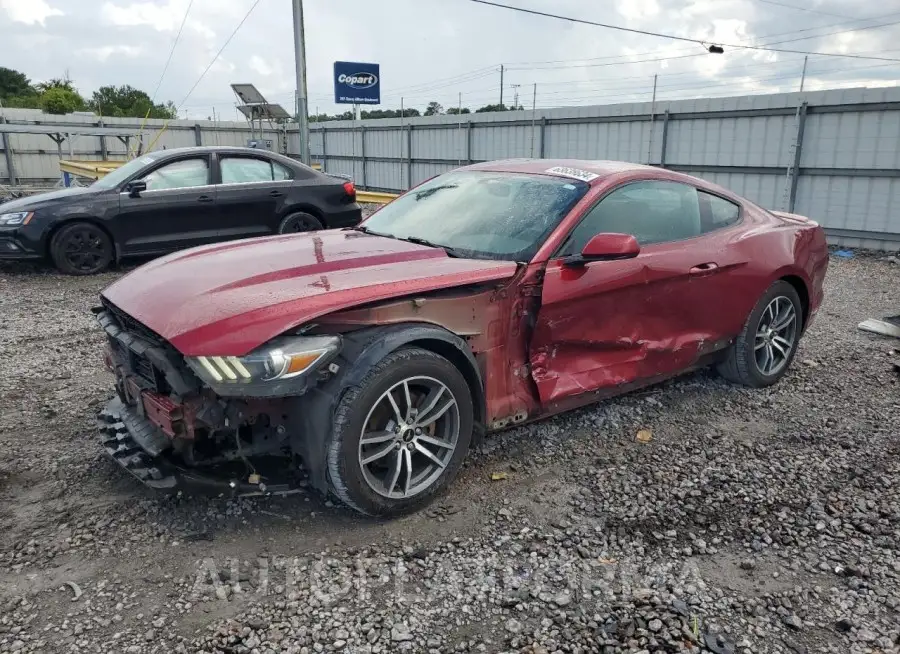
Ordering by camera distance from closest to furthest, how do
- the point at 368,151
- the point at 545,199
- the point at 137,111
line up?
the point at 545,199 < the point at 368,151 < the point at 137,111

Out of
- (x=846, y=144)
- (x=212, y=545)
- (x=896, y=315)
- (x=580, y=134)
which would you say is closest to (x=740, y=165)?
(x=846, y=144)

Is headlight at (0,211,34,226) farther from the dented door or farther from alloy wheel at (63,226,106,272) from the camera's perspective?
the dented door

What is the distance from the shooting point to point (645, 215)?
420 cm

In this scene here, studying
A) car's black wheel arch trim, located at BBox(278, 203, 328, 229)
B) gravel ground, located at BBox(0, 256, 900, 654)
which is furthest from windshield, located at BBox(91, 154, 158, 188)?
gravel ground, located at BBox(0, 256, 900, 654)

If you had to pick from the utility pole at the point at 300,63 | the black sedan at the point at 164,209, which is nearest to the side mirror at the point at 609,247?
the black sedan at the point at 164,209

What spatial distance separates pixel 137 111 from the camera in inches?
1570

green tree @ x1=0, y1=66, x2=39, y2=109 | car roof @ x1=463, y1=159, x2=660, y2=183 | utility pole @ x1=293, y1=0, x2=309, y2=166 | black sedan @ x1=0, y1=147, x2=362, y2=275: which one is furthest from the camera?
green tree @ x1=0, y1=66, x2=39, y2=109

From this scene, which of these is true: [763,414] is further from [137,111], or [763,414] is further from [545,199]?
[137,111]

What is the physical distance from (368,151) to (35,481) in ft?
64.0

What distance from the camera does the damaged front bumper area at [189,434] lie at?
2846 millimetres

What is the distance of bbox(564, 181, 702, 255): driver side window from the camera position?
3.85 metres

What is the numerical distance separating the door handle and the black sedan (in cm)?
615

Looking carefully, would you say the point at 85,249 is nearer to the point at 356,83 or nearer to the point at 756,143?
the point at 756,143

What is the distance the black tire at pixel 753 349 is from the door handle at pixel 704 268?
1.94ft
